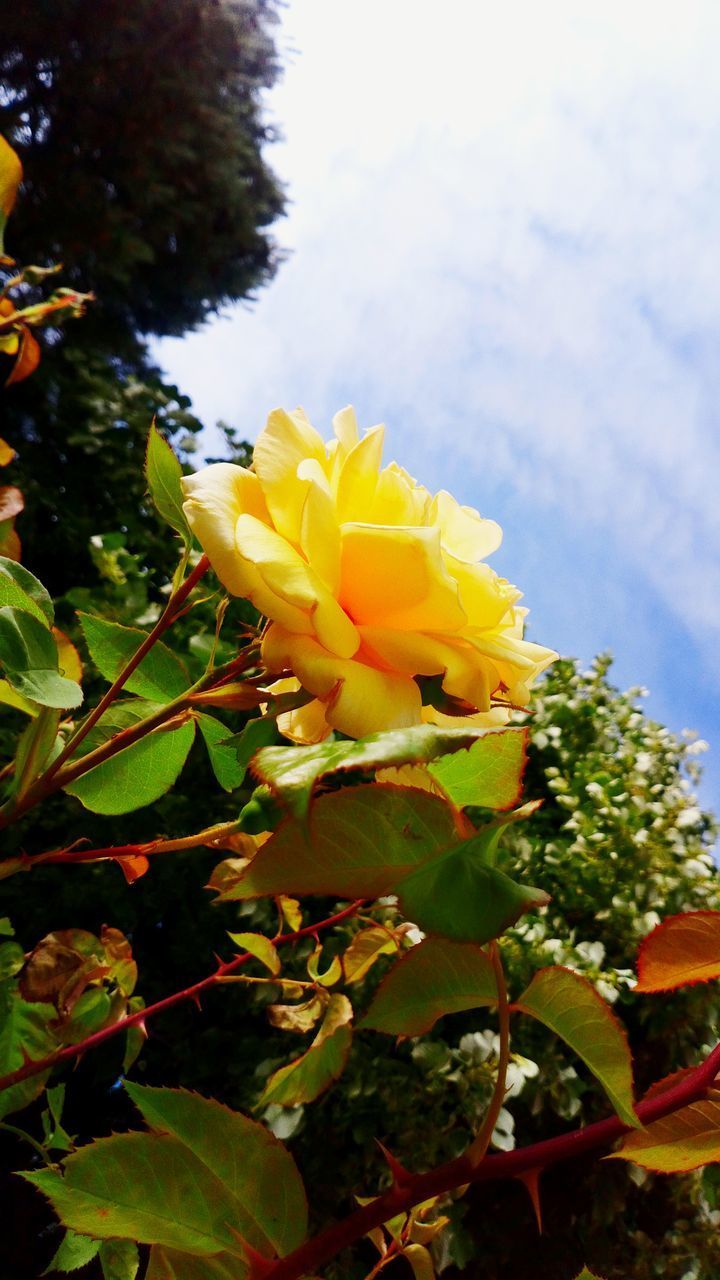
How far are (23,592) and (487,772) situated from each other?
210mm

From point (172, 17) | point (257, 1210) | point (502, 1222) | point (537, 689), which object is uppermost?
point (172, 17)

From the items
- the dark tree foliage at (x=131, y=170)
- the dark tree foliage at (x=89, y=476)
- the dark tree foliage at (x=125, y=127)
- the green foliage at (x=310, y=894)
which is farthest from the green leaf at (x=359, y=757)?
the dark tree foliage at (x=125, y=127)

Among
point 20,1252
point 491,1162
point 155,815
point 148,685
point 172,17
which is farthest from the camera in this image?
A: point 172,17

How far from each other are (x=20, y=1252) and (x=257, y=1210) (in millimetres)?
1534

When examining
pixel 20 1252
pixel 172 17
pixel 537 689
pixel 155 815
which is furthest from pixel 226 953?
pixel 172 17

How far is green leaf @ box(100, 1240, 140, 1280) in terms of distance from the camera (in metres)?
0.52

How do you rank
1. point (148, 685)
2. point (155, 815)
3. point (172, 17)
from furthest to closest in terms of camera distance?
point (172, 17)
point (155, 815)
point (148, 685)

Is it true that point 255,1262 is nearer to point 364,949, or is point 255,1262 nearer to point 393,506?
point 393,506

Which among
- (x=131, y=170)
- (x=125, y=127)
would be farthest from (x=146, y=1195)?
(x=125, y=127)

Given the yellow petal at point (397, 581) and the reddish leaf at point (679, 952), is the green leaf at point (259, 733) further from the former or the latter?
the reddish leaf at point (679, 952)

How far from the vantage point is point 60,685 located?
12.8 inches

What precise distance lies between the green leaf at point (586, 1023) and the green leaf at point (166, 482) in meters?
0.23

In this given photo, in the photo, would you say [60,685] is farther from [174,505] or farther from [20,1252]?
[20,1252]

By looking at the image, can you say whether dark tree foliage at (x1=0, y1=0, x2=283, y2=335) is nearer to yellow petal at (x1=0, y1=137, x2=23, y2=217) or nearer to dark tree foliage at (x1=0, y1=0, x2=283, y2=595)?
dark tree foliage at (x1=0, y1=0, x2=283, y2=595)
